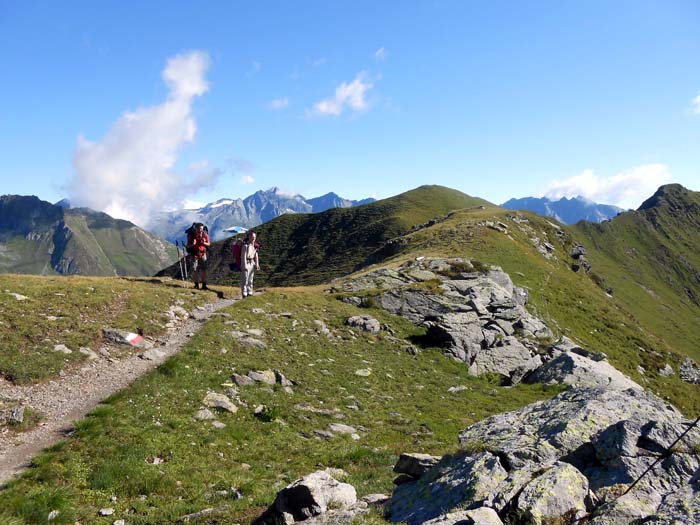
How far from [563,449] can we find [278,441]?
10.4 meters

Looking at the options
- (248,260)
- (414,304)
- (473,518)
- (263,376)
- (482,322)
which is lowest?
(473,518)

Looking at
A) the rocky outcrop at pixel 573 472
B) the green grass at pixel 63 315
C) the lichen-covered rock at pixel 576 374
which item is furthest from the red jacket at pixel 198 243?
the lichen-covered rock at pixel 576 374

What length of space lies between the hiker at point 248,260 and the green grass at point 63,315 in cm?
423

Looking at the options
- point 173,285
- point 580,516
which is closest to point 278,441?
point 580,516

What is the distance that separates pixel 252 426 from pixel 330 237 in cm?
12975

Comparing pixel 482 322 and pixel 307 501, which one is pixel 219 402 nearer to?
pixel 307 501

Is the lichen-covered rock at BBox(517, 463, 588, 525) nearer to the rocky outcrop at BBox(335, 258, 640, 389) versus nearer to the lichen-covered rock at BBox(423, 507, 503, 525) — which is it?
the lichen-covered rock at BBox(423, 507, 503, 525)

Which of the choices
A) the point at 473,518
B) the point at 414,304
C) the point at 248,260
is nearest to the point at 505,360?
the point at 414,304

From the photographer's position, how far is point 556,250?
9188 cm

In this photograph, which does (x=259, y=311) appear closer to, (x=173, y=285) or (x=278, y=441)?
(x=173, y=285)

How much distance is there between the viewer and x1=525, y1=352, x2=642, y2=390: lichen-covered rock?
29438 millimetres

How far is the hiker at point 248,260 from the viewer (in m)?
32.3

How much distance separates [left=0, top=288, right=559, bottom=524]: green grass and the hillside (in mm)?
78967

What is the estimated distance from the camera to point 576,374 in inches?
1179
